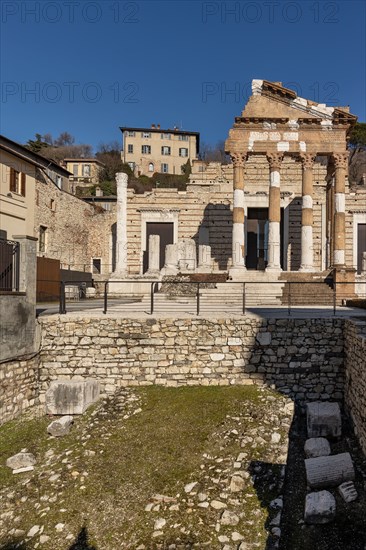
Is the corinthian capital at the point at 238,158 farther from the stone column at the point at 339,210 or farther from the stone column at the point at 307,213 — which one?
the stone column at the point at 339,210

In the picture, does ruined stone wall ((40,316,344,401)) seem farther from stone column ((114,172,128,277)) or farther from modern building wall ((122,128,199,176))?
modern building wall ((122,128,199,176))

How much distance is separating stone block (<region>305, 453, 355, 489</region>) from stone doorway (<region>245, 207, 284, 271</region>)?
791 inches

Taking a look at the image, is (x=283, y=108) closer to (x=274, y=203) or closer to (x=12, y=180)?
(x=274, y=203)

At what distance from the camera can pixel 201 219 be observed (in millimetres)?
26016

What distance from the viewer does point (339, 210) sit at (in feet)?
62.2

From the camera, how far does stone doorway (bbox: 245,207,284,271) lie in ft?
83.9

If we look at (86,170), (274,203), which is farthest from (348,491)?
(86,170)

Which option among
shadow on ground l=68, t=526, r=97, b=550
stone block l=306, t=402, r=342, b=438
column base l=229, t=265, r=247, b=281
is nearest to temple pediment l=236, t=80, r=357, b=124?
column base l=229, t=265, r=247, b=281

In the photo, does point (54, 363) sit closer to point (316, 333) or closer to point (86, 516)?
point (86, 516)

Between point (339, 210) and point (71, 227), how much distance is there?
21516 millimetres

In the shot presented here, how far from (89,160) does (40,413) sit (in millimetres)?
55809

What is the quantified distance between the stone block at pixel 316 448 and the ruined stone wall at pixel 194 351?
205 cm

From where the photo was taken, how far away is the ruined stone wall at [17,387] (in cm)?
784

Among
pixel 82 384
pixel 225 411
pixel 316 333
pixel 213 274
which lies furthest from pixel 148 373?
pixel 213 274
